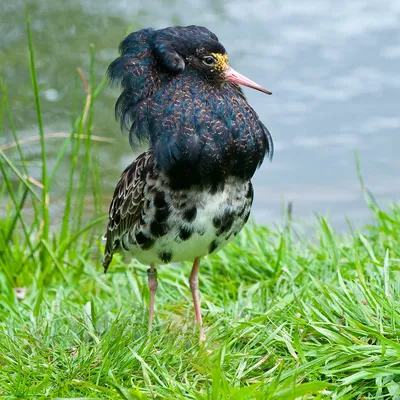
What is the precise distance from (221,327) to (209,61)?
1455 millimetres

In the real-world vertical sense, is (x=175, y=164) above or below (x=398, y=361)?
above

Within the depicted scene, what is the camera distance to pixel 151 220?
4.14m

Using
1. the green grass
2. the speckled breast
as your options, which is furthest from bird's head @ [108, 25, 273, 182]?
the green grass

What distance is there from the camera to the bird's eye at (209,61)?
413cm

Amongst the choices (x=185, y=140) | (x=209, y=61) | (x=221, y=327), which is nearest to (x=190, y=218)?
(x=185, y=140)

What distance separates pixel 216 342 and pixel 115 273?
1892 millimetres

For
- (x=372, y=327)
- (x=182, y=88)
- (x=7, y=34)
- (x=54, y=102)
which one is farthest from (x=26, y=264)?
(x=7, y=34)

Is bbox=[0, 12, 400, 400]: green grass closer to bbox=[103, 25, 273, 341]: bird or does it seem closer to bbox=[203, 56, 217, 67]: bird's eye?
bbox=[103, 25, 273, 341]: bird

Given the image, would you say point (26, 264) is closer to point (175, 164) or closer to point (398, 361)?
point (175, 164)

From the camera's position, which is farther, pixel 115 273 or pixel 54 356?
pixel 115 273

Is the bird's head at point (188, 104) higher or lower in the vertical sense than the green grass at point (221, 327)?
higher

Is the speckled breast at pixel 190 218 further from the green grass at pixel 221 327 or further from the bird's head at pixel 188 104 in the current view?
the green grass at pixel 221 327

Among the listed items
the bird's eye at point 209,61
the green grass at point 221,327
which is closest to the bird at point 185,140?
Result: the bird's eye at point 209,61

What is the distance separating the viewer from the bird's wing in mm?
4199
